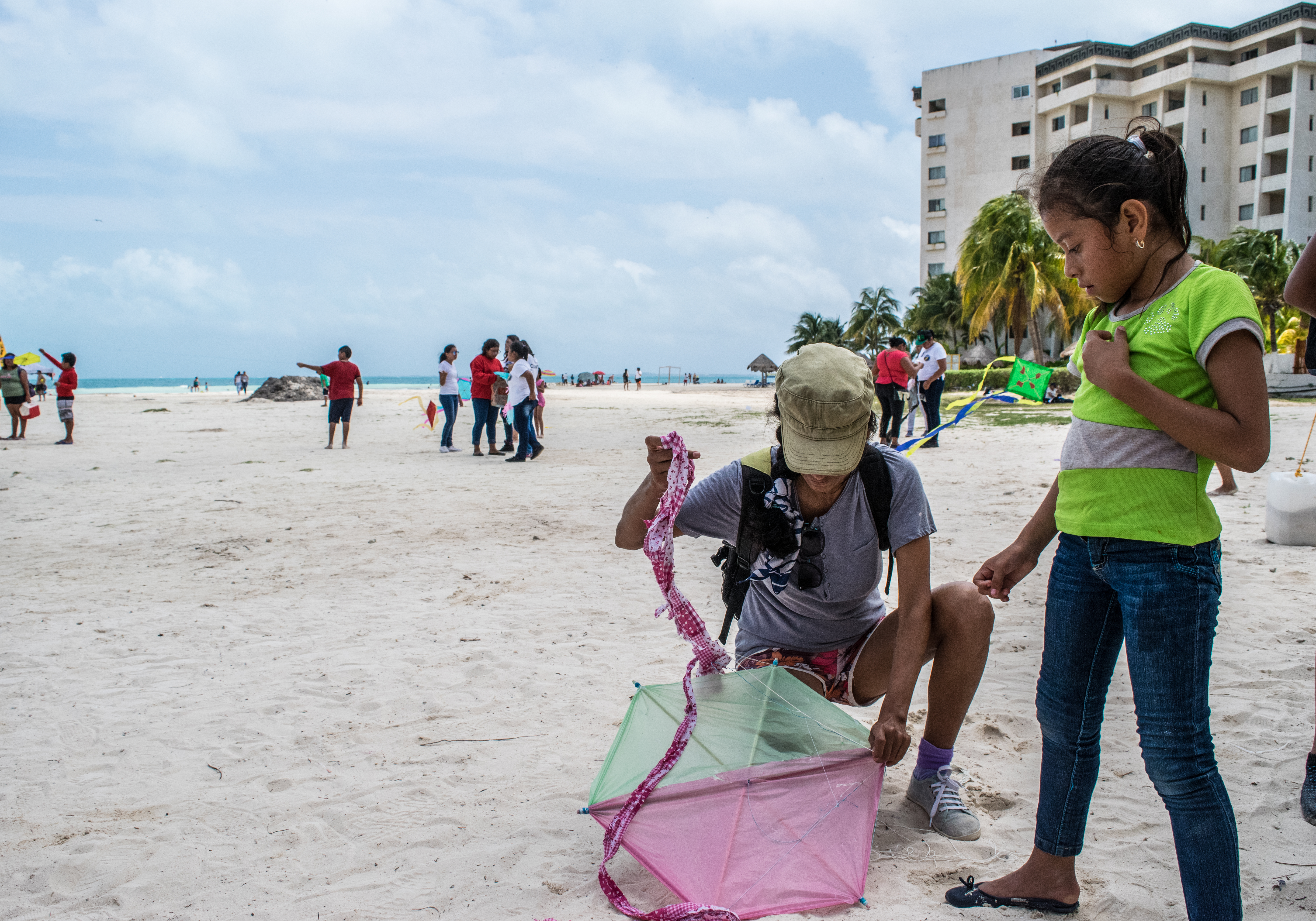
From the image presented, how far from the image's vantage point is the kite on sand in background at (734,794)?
2002 mm

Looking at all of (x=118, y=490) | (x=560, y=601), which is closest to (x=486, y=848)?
(x=560, y=601)

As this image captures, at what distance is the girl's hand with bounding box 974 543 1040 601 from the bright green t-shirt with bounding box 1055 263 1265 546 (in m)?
0.25

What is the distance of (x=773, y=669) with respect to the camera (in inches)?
95.0

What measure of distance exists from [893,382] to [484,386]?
5.85 meters

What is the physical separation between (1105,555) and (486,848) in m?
1.75

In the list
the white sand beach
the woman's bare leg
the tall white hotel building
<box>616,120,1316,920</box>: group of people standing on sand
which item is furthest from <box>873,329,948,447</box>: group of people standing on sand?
the tall white hotel building

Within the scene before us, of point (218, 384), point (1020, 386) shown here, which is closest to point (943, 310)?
point (1020, 386)

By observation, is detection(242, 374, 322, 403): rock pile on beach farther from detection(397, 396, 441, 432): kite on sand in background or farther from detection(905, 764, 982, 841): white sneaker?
detection(905, 764, 982, 841): white sneaker

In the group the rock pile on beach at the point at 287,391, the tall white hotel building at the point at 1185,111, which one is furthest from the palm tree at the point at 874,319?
the rock pile on beach at the point at 287,391

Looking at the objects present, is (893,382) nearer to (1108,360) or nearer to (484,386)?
(484,386)

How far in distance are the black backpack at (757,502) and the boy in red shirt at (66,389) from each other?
15467mm

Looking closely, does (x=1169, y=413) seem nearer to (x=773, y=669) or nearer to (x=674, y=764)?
(x=773, y=669)

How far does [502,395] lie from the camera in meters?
12.3

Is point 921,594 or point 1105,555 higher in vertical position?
point 1105,555
